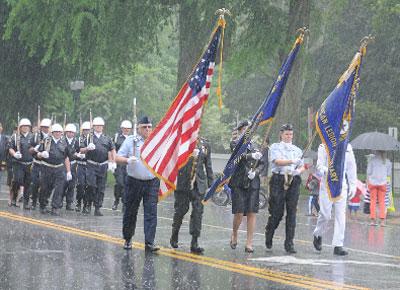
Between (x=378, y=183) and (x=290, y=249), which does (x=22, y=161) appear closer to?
(x=378, y=183)

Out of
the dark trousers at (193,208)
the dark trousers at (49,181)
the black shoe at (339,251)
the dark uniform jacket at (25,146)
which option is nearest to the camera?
the dark trousers at (193,208)

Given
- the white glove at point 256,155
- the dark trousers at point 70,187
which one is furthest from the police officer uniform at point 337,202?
the dark trousers at point 70,187

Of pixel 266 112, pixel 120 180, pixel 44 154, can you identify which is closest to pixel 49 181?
pixel 44 154

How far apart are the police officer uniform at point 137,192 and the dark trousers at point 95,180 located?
650cm

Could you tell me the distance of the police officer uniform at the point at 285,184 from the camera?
13.9 meters

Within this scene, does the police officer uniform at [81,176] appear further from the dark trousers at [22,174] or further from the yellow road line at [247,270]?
the yellow road line at [247,270]

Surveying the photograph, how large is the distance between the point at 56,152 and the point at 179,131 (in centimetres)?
743

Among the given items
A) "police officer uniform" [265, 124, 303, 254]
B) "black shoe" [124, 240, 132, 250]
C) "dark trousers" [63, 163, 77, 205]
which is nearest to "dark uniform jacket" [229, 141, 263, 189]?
"police officer uniform" [265, 124, 303, 254]

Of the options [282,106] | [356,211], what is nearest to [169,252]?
[356,211]

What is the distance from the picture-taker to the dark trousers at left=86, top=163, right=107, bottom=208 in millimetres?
19953

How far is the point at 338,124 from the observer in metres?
13.6

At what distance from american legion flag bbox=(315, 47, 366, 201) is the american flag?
172 centimetres

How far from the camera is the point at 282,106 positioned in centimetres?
2919

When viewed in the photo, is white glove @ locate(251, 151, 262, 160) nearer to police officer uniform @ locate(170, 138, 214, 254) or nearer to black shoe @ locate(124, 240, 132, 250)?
police officer uniform @ locate(170, 138, 214, 254)
